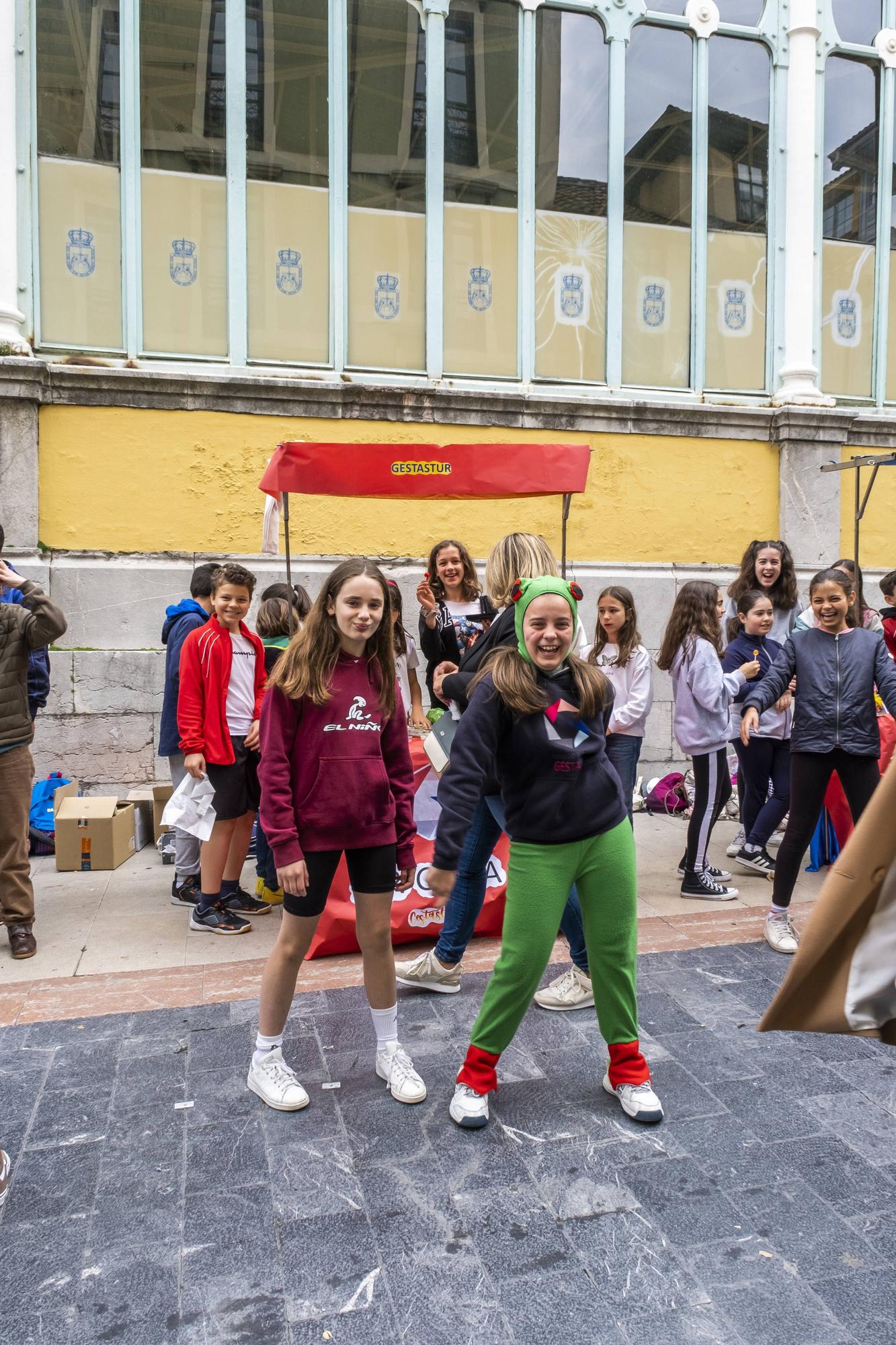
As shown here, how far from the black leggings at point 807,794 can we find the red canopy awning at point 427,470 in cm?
211

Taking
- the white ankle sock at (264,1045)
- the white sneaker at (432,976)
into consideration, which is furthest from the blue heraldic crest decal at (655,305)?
the white ankle sock at (264,1045)

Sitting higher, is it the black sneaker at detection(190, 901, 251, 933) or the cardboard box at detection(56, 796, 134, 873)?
the cardboard box at detection(56, 796, 134, 873)

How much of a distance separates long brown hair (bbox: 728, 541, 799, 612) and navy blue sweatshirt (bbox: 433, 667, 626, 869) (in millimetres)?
3727

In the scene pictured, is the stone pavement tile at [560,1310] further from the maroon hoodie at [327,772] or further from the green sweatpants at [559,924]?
the maroon hoodie at [327,772]

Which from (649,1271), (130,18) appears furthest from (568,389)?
(649,1271)

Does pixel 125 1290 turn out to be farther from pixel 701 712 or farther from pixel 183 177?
pixel 183 177

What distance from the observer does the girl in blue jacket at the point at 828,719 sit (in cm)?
495

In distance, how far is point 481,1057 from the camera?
3406mm

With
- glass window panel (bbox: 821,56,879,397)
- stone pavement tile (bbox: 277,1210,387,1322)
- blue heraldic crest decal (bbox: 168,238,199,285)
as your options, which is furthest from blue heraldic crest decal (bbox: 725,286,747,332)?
stone pavement tile (bbox: 277,1210,387,1322)

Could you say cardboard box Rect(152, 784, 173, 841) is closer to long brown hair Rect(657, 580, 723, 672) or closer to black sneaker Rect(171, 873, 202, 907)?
black sneaker Rect(171, 873, 202, 907)

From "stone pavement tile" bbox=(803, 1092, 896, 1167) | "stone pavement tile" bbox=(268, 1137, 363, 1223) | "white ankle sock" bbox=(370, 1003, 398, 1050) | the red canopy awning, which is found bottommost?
"stone pavement tile" bbox=(268, 1137, 363, 1223)

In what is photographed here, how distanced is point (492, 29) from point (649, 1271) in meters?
9.97

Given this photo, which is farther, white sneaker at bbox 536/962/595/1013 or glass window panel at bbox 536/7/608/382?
glass window panel at bbox 536/7/608/382

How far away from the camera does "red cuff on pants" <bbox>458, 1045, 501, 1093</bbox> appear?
Result: 339 cm
